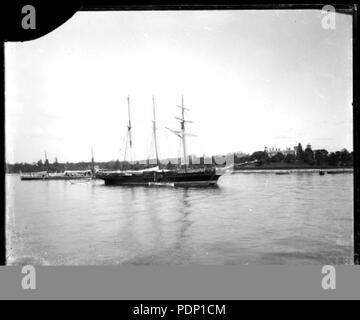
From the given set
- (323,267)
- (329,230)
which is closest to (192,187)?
(329,230)

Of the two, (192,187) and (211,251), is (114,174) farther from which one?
(211,251)

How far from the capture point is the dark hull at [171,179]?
28047 millimetres

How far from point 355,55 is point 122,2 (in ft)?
5.95

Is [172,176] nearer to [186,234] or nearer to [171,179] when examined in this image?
[171,179]

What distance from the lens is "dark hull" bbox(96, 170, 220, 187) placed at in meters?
28.0

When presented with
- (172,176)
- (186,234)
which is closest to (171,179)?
(172,176)

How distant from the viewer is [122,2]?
241 centimetres

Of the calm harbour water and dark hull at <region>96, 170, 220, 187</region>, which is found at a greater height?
dark hull at <region>96, 170, 220, 187</region>

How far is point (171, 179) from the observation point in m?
28.8

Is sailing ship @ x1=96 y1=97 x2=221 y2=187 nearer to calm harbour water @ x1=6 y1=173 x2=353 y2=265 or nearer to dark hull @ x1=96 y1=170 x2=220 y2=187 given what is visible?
dark hull @ x1=96 y1=170 x2=220 y2=187

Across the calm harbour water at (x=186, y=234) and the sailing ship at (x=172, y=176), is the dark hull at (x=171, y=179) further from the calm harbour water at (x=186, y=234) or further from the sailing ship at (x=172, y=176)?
the calm harbour water at (x=186, y=234)

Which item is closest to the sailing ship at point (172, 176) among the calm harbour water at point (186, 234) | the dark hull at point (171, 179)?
the dark hull at point (171, 179)

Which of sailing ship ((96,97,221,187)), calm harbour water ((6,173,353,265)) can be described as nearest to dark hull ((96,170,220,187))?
sailing ship ((96,97,221,187))

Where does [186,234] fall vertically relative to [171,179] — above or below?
below
